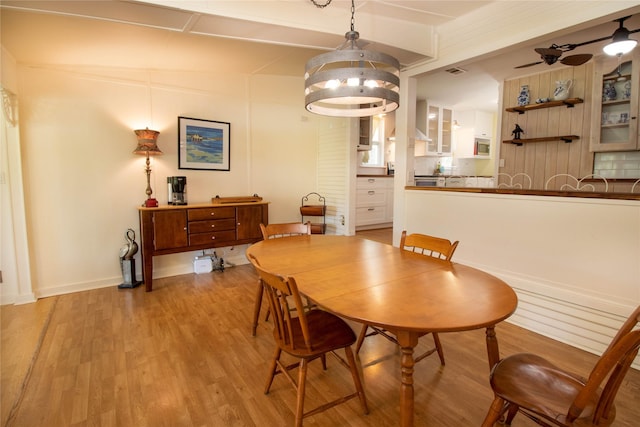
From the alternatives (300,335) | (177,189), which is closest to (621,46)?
(300,335)

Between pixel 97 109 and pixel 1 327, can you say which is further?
pixel 97 109

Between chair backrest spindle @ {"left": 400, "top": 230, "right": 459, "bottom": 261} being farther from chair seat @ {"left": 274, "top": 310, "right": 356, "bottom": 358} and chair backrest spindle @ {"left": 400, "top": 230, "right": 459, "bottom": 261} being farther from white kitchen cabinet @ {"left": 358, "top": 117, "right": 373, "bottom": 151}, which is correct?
white kitchen cabinet @ {"left": 358, "top": 117, "right": 373, "bottom": 151}

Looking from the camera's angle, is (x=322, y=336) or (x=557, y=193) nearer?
(x=322, y=336)

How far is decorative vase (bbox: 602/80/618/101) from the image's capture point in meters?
3.75

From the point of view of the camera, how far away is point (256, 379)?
196cm

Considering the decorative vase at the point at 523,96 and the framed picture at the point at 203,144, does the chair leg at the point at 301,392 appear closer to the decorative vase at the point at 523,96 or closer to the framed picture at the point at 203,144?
the framed picture at the point at 203,144

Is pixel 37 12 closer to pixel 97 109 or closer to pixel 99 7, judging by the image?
pixel 99 7

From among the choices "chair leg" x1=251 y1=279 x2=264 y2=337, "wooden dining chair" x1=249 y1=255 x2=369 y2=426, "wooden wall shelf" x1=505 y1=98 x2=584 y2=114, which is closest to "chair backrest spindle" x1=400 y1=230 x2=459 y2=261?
"wooden dining chair" x1=249 y1=255 x2=369 y2=426

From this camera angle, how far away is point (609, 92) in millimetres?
3773

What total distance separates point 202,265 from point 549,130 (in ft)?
15.8

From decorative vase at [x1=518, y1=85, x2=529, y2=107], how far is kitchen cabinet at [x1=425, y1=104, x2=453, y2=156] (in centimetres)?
196

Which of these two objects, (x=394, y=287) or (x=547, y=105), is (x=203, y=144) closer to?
(x=394, y=287)

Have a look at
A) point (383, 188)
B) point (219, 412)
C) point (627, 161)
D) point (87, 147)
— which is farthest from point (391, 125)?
point (219, 412)

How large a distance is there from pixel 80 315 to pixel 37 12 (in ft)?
7.54
